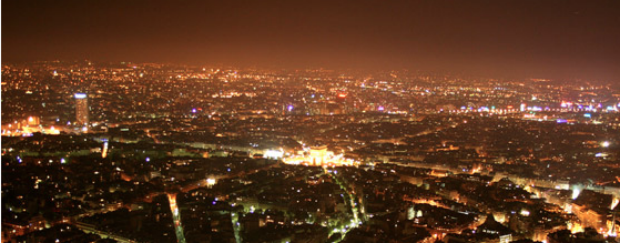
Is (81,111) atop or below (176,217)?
atop

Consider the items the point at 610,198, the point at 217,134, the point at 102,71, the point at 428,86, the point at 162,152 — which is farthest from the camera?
the point at 428,86

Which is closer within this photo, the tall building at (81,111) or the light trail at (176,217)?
the light trail at (176,217)

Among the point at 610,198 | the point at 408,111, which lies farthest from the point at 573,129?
the point at 610,198

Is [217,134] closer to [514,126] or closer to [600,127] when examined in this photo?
[514,126]

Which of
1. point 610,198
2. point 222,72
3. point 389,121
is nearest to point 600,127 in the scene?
point 389,121

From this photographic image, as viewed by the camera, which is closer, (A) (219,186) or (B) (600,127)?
(A) (219,186)

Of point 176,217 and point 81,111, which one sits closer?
point 176,217

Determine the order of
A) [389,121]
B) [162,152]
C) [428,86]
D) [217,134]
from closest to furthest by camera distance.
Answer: [162,152], [217,134], [389,121], [428,86]

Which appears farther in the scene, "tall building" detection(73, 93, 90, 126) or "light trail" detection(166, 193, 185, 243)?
"tall building" detection(73, 93, 90, 126)

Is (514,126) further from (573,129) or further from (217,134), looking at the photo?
(217,134)
